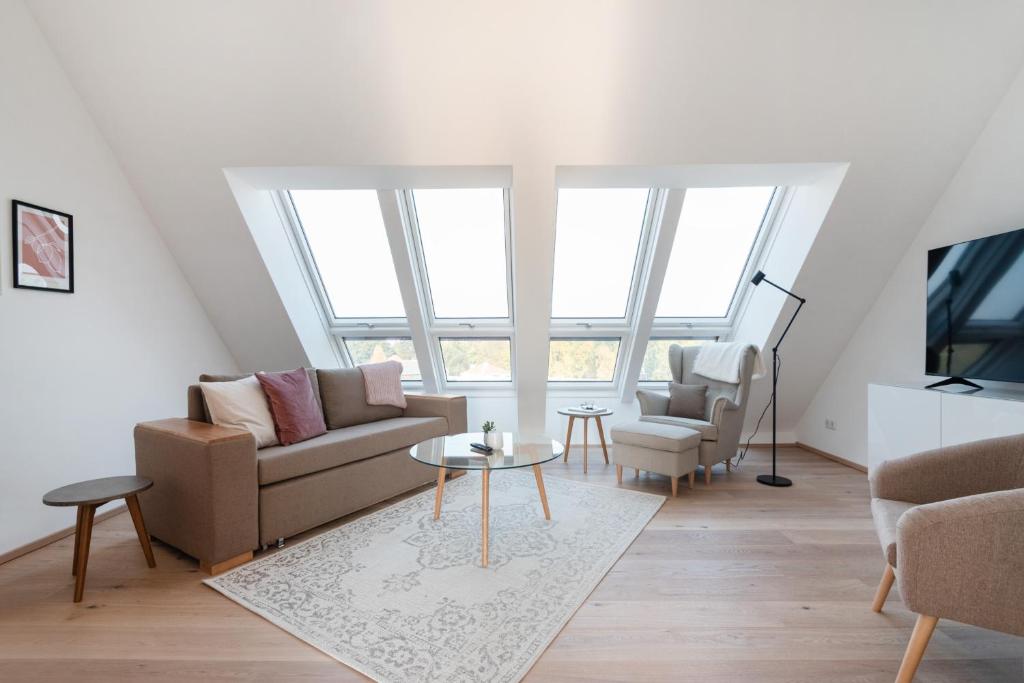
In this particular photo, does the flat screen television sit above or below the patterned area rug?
above

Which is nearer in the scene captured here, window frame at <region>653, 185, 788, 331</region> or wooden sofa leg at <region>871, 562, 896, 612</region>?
wooden sofa leg at <region>871, 562, 896, 612</region>

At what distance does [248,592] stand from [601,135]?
320 cm

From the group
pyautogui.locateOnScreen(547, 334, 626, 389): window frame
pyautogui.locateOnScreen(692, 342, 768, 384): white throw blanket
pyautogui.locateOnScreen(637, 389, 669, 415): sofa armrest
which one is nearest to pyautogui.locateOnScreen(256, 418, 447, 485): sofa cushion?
pyautogui.locateOnScreen(547, 334, 626, 389): window frame

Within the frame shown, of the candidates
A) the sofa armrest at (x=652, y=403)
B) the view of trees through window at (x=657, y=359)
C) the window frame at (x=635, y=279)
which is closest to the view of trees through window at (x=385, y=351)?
the window frame at (x=635, y=279)

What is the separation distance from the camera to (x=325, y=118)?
3.04m

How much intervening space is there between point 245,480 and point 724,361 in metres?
3.68

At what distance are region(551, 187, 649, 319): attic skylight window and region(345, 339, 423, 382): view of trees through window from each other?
162 cm

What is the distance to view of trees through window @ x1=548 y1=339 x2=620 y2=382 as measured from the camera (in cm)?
514

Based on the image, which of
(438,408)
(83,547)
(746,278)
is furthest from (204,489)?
(746,278)

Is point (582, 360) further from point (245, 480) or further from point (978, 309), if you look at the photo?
point (245, 480)

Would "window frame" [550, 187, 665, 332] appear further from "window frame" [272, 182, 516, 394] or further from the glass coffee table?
the glass coffee table

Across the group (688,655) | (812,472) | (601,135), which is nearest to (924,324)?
(812,472)

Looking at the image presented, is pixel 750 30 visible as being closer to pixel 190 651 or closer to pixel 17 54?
pixel 190 651

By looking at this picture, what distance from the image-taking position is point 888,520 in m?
1.82
